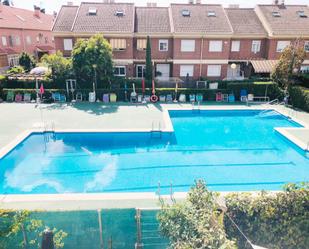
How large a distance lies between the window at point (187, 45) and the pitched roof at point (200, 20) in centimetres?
116

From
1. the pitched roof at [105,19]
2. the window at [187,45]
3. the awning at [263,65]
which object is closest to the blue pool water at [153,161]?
the awning at [263,65]

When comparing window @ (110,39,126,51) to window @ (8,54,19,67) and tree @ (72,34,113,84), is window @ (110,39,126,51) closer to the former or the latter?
tree @ (72,34,113,84)

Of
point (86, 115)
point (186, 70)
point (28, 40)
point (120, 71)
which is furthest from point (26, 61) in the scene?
point (186, 70)

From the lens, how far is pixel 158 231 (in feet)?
25.2

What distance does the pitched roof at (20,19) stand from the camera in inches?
1584

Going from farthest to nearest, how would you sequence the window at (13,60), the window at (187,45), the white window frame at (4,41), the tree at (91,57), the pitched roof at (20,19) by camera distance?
the pitched roof at (20,19)
the window at (13,60)
the white window frame at (4,41)
the window at (187,45)
the tree at (91,57)

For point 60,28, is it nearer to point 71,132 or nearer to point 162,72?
point 162,72

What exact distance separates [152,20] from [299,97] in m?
18.2

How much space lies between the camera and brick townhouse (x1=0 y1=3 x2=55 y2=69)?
38750 mm

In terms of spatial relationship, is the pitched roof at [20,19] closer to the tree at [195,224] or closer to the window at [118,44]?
the window at [118,44]

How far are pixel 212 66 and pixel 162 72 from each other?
5902 mm

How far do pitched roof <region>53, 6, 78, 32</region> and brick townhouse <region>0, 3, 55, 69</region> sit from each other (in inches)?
439

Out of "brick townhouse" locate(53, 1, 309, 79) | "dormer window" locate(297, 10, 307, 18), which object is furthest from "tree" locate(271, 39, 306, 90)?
"dormer window" locate(297, 10, 307, 18)

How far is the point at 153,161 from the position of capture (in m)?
15.7
